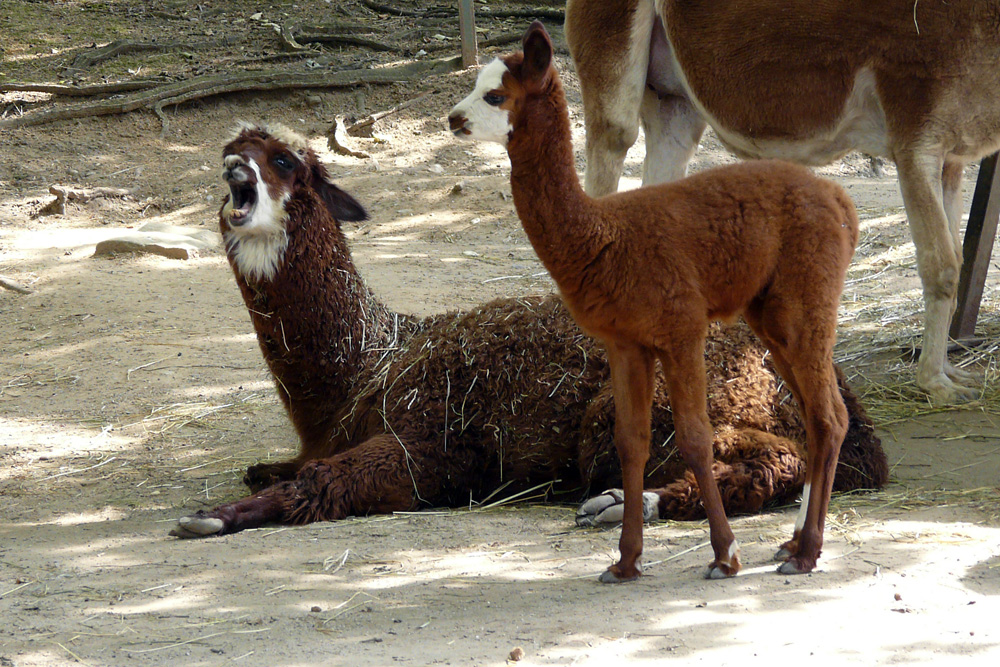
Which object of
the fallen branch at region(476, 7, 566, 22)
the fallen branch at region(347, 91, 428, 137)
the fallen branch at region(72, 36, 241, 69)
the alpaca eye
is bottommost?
the alpaca eye

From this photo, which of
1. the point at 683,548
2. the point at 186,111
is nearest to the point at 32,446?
the point at 683,548

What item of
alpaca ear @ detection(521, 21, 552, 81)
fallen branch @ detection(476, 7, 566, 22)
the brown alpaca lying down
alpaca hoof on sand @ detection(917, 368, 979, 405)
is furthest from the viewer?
fallen branch @ detection(476, 7, 566, 22)

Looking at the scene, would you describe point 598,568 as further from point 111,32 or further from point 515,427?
point 111,32

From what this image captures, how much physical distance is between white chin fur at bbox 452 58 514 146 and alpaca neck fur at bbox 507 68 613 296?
0.05 meters

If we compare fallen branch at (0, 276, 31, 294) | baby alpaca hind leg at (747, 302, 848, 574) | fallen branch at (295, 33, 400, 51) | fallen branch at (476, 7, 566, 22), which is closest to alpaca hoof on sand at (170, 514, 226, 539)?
baby alpaca hind leg at (747, 302, 848, 574)

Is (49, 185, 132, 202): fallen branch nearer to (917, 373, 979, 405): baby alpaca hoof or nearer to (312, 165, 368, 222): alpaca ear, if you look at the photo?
(312, 165, 368, 222): alpaca ear

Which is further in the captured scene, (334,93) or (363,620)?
(334,93)

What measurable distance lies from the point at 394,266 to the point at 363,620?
5.38 meters

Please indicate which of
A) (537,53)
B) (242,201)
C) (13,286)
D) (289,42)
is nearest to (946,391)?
(537,53)

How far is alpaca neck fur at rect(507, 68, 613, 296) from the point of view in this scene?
309cm

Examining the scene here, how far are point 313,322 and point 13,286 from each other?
4.15 metres

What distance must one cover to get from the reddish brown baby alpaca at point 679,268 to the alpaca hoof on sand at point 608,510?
2.00ft

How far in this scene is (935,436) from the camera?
16.8ft

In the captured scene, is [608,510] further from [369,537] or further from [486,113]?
[486,113]
